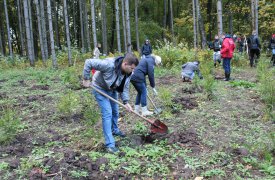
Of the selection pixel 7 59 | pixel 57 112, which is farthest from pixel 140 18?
pixel 57 112

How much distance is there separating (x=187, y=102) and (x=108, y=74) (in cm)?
343

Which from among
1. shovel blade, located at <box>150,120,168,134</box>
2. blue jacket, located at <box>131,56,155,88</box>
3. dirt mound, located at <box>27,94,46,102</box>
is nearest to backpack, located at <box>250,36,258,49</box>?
blue jacket, located at <box>131,56,155,88</box>

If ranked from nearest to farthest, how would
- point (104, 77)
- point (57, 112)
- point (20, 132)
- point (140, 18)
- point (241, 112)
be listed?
point (104, 77) < point (20, 132) < point (241, 112) < point (57, 112) < point (140, 18)

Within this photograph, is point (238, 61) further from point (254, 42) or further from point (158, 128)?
point (158, 128)

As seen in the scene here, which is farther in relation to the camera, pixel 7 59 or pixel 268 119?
pixel 7 59

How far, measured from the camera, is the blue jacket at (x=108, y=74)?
14.9 feet

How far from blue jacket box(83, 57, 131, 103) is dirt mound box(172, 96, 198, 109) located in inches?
108

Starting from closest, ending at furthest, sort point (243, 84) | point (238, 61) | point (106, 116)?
1. point (106, 116)
2. point (243, 84)
3. point (238, 61)

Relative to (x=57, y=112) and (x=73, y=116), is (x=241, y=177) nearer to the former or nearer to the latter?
(x=73, y=116)

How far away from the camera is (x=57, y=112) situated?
7.17 m

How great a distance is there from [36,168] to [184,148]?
2343 millimetres

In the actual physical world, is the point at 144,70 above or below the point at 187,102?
above

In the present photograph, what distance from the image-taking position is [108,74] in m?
4.63

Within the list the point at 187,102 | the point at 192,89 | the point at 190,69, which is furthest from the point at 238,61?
the point at 187,102
